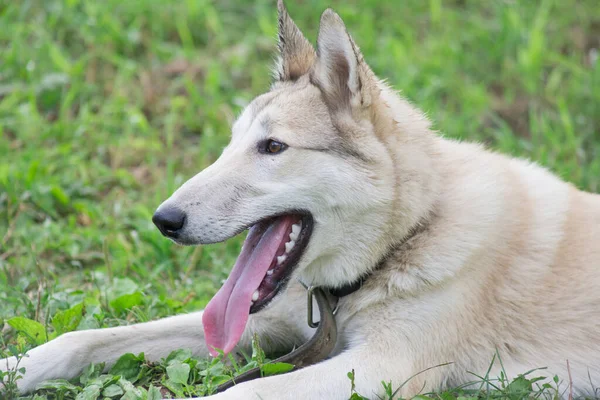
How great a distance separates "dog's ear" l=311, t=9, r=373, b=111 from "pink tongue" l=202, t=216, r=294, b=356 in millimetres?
573

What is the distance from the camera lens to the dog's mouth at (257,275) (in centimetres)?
324

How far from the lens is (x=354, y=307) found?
338cm

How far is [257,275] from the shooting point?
3.26 metres

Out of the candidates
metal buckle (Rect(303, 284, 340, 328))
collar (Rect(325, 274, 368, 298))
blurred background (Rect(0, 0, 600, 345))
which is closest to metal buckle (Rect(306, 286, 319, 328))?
metal buckle (Rect(303, 284, 340, 328))

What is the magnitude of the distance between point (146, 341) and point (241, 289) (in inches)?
24.1

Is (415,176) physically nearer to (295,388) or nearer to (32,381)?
(295,388)

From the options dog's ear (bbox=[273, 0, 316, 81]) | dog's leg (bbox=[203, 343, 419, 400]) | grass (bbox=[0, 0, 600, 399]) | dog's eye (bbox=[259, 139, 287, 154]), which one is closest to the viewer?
dog's leg (bbox=[203, 343, 419, 400])

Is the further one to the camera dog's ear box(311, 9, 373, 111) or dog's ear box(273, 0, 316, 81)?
dog's ear box(273, 0, 316, 81)

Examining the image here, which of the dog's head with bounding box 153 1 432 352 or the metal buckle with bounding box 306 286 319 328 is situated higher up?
the dog's head with bounding box 153 1 432 352

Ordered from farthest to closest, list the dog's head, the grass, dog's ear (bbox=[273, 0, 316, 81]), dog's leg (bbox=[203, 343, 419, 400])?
the grass
dog's ear (bbox=[273, 0, 316, 81])
the dog's head
dog's leg (bbox=[203, 343, 419, 400])

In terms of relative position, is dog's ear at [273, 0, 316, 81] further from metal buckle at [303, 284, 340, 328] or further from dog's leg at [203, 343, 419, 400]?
dog's leg at [203, 343, 419, 400]

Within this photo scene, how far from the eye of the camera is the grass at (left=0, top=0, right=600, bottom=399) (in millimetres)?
4828

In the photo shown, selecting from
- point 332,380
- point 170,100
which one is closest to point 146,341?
point 332,380

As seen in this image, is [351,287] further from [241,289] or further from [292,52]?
[292,52]
